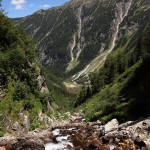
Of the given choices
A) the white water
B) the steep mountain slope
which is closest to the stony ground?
the white water

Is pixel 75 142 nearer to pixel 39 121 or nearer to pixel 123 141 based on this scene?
pixel 123 141

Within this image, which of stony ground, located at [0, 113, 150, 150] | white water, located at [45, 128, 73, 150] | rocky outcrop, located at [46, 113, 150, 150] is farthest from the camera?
white water, located at [45, 128, 73, 150]

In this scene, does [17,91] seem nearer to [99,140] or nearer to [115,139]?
[99,140]

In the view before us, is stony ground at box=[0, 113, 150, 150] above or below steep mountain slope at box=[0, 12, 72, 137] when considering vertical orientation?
below

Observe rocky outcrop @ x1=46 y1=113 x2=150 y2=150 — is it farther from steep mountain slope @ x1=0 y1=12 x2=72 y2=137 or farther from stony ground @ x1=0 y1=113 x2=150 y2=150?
steep mountain slope @ x1=0 y1=12 x2=72 y2=137

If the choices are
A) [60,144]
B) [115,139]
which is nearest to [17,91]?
[60,144]

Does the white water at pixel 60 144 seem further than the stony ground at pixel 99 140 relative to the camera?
Yes

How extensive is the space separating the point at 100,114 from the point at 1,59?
30215mm

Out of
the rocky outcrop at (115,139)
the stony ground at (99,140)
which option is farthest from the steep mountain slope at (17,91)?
the rocky outcrop at (115,139)

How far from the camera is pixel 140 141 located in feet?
141

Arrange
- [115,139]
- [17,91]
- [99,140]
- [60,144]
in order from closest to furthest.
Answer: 1. [115,139]
2. [99,140]
3. [60,144]
4. [17,91]

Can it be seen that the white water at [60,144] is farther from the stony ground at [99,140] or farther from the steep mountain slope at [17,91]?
the steep mountain slope at [17,91]

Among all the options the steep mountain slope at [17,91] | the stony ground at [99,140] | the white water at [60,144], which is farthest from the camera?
the steep mountain slope at [17,91]

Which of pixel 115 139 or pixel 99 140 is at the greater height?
pixel 115 139
